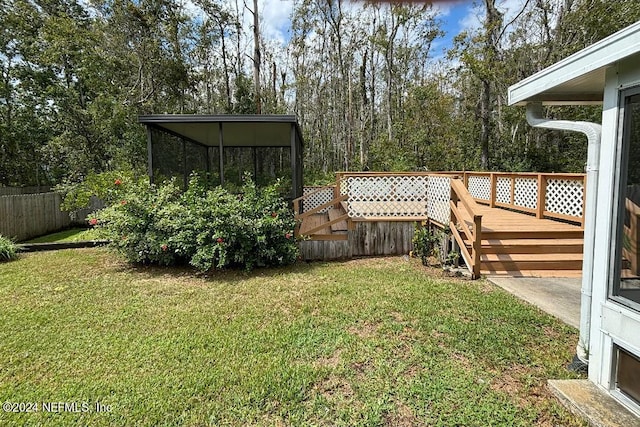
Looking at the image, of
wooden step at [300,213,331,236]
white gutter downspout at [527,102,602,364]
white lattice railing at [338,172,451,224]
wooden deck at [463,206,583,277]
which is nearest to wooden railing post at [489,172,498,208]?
wooden deck at [463,206,583,277]

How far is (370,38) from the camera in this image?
19.3m

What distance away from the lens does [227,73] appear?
1905cm

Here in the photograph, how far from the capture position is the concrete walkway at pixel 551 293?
3.50 meters

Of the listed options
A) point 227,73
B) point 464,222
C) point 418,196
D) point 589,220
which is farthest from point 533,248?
point 227,73

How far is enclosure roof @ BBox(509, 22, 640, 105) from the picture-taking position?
1821 mm

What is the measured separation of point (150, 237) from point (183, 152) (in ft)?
11.2

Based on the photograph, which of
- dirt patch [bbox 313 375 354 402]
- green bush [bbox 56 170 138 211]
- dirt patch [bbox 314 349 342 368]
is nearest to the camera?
dirt patch [bbox 313 375 354 402]

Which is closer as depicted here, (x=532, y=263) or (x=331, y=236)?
(x=532, y=263)

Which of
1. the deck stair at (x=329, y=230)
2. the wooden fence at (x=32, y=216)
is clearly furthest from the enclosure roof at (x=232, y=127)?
the wooden fence at (x=32, y=216)

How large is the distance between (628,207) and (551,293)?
2637 mm

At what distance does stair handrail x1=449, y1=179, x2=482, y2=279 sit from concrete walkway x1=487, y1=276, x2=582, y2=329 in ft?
1.06

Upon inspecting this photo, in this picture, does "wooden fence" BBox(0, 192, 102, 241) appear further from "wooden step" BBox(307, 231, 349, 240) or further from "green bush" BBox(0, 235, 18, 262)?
"wooden step" BBox(307, 231, 349, 240)

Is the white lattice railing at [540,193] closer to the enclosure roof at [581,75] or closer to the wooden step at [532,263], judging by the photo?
the wooden step at [532,263]

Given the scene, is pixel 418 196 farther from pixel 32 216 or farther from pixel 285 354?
pixel 32 216
